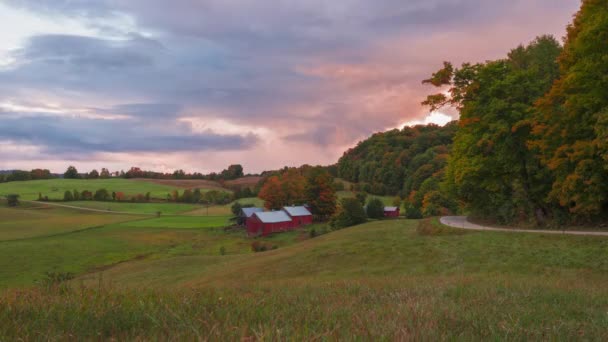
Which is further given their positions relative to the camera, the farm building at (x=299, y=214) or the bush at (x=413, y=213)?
the farm building at (x=299, y=214)

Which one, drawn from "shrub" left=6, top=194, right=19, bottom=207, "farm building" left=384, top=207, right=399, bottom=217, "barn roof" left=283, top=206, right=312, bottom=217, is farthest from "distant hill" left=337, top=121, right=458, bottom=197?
"shrub" left=6, top=194, right=19, bottom=207

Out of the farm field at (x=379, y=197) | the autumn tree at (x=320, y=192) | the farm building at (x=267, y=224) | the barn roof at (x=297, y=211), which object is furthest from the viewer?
the farm field at (x=379, y=197)

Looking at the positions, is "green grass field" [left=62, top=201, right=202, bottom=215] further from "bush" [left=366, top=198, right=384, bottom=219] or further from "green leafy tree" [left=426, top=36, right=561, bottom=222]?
"green leafy tree" [left=426, top=36, right=561, bottom=222]

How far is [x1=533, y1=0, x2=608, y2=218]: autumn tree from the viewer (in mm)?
24422

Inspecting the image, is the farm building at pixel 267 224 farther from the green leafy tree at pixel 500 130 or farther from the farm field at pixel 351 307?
the farm field at pixel 351 307

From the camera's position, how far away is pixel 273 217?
8650 centimetres

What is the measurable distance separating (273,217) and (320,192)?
13391 millimetres

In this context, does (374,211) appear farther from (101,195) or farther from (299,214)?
(101,195)

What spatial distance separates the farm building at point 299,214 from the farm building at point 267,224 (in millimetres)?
2259

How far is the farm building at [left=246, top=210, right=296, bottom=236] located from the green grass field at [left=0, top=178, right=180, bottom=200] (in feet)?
237

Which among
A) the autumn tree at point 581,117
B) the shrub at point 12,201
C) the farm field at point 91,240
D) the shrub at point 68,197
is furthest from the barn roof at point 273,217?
the shrub at point 68,197

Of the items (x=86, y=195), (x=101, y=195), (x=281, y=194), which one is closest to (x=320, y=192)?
(x=281, y=194)

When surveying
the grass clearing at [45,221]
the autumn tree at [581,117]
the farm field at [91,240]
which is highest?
the autumn tree at [581,117]

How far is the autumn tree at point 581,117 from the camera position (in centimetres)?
2442
